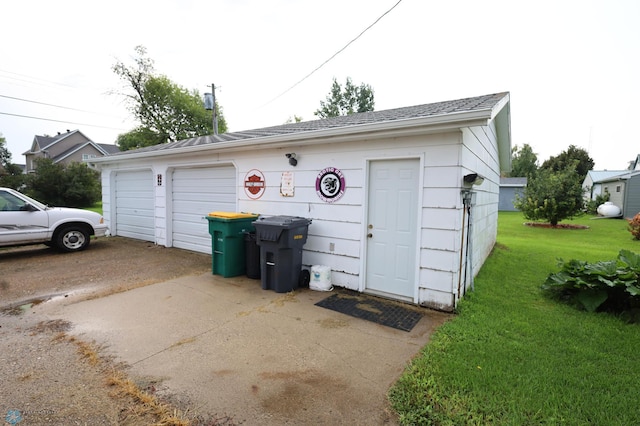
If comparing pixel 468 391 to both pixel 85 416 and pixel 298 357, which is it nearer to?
pixel 298 357

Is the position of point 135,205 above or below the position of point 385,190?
below

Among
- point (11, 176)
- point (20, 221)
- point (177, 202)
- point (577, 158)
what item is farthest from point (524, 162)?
point (11, 176)

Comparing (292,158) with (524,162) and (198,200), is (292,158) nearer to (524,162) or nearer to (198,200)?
(198,200)

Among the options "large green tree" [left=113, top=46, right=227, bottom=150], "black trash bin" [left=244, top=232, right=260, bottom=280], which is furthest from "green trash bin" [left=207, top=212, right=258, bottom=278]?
"large green tree" [left=113, top=46, right=227, bottom=150]

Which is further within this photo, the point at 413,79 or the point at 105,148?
the point at 105,148

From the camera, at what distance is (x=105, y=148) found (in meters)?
36.8

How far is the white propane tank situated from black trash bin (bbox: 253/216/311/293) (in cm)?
2339

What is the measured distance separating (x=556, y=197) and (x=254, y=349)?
51.1 feet

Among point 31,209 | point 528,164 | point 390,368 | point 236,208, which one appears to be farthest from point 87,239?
point 528,164

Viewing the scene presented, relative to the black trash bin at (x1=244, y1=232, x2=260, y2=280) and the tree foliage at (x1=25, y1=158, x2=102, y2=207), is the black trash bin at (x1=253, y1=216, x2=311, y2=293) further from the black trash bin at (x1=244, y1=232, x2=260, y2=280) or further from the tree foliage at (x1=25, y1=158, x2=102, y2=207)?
the tree foliage at (x1=25, y1=158, x2=102, y2=207)

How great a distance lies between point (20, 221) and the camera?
649 cm

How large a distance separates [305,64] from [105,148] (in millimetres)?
38086

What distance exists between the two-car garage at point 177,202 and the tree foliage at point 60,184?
12.5 metres

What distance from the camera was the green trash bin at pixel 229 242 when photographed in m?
5.31
